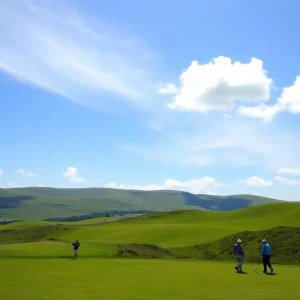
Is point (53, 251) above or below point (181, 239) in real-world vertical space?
below

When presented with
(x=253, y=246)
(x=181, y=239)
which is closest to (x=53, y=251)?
(x=253, y=246)

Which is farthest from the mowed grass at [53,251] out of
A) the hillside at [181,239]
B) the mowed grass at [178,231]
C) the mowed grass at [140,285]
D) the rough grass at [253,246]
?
the mowed grass at [178,231]

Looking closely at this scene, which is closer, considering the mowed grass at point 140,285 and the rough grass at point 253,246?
the mowed grass at point 140,285

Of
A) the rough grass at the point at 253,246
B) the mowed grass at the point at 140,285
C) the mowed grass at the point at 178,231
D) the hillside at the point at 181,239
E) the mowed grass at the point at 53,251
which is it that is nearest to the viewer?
the mowed grass at the point at 140,285

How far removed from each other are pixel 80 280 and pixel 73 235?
7574cm

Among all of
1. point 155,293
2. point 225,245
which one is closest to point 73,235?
point 225,245

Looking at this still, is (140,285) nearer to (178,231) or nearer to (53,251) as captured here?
(53,251)

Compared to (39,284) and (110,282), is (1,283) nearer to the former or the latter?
(39,284)

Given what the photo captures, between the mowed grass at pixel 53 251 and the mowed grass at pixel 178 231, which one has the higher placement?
the mowed grass at pixel 178 231

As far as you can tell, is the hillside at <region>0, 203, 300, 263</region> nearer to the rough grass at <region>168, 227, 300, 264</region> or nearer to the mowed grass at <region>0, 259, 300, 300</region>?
the rough grass at <region>168, 227, 300, 264</region>

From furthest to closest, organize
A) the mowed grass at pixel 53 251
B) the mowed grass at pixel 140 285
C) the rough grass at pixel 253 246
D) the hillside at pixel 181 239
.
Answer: the rough grass at pixel 253 246 → the hillside at pixel 181 239 → the mowed grass at pixel 53 251 → the mowed grass at pixel 140 285

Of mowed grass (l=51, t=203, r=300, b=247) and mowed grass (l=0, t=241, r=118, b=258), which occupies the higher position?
mowed grass (l=51, t=203, r=300, b=247)

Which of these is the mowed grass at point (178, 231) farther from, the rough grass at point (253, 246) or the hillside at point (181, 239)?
the rough grass at point (253, 246)

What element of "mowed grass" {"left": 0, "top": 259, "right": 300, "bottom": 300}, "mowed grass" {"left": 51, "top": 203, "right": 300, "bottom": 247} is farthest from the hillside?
"mowed grass" {"left": 0, "top": 259, "right": 300, "bottom": 300}
